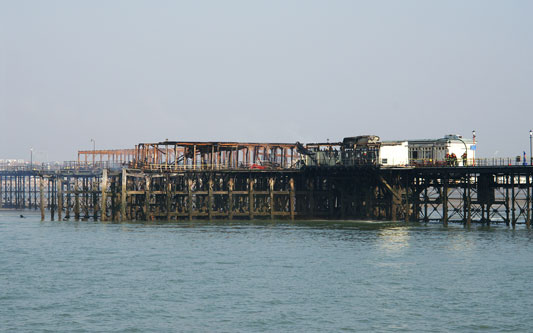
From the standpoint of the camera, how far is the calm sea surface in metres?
40.5

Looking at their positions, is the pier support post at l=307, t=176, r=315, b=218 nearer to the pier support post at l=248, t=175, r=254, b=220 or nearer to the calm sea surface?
the pier support post at l=248, t=175, r=254, b=220

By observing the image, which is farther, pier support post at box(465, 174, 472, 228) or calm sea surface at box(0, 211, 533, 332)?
pier support post at box(465, 174, 472, 228)

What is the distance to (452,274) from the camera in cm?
5497

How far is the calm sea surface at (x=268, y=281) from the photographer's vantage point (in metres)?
40.5

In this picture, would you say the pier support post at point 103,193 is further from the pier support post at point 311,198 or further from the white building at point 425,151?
the white building at point 425,151

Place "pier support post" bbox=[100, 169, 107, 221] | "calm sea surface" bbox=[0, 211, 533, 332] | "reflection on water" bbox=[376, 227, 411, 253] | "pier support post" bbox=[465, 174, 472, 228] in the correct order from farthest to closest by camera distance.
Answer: "pier support post" bbox=[100, 169, 107, 221] < "pier support post" bbox=[465, 174, 472, 228] < "reflection on water" bbox=[376, 227, 411, 253] < "calm sea surface" bbox=[0, 211, 533, 332]

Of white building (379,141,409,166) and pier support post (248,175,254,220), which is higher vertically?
white building (379,141,409,166)

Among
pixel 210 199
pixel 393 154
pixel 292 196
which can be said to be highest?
pixel 393 154

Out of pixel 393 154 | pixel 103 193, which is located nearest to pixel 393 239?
pixel 393 154

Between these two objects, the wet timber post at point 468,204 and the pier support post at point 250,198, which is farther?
the pier support post at point 250,198

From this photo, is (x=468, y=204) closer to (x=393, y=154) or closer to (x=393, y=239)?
(x=393, y=154)

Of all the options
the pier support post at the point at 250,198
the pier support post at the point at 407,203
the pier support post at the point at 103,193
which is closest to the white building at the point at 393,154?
the pier support post at the point at 407,203

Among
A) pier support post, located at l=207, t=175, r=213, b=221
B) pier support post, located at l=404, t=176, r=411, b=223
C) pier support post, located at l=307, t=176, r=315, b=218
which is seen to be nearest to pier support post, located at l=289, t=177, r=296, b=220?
pier support post, located at l=307, t=176, r=315, b=218

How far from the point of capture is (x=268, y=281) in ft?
171
